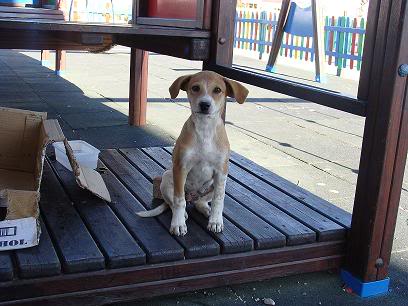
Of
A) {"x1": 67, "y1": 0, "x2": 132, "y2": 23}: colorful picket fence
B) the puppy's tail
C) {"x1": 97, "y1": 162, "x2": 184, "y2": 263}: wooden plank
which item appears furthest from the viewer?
{"x1": 67, "y1": 0, "x2": 132, "y2": 23}: colorful picket fence

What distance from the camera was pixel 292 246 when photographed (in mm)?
3150

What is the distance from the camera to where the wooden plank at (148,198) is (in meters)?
2.90

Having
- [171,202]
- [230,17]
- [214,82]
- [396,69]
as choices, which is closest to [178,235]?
[171,202]

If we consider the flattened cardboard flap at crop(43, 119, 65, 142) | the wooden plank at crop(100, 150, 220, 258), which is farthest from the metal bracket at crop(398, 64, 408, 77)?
the flattened cardboard flap at crop(43, 119, 65, 142)

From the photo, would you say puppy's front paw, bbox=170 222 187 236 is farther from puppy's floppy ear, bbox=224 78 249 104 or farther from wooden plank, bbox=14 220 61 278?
puppy's floppy ear, bbox=224 78 249 104

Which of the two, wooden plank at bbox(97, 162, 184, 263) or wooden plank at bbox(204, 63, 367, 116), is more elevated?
wooden plank at bbox(204, 63, 367, 116)

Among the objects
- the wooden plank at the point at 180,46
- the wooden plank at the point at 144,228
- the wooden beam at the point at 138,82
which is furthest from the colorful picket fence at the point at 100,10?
the wooden plank at the point at 144,228

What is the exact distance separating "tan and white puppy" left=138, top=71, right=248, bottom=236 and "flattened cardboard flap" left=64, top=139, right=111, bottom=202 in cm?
56

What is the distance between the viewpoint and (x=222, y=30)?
4035 millimetres

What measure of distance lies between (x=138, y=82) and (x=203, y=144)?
383cm

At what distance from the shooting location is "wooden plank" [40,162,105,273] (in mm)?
2637

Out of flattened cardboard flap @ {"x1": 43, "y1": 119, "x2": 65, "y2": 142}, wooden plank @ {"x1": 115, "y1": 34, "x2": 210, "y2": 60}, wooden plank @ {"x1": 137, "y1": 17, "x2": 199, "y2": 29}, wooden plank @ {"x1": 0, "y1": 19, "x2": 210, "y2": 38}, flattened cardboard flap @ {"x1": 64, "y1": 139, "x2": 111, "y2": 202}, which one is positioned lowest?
flattened cardboard flap @ {"x1": 64, "y1": 139, "x2": 111, "y2": 202}

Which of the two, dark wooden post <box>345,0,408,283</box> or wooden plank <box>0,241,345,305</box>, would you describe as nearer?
wooden plank <box>0,241,345,305</box>

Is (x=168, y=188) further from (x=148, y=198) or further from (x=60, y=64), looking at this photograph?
(x=60, y=64)
